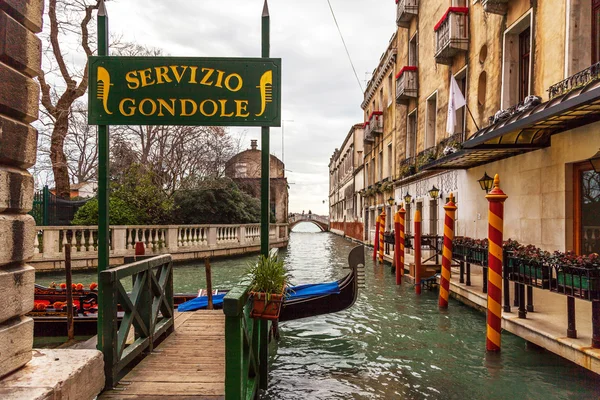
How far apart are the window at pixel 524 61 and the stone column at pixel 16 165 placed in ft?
30.7

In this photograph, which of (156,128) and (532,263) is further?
(156,128)

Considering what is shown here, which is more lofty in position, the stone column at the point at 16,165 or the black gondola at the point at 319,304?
the stone column at the point at 16,165

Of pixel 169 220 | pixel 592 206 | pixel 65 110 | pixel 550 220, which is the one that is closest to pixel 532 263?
pixel 592 206

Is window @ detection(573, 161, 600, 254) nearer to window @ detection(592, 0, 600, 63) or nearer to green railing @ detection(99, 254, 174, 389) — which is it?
window @ detection(592, 0, 600, 63)

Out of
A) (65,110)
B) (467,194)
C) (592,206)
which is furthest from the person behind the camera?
(65,110)

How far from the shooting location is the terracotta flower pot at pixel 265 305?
10.6 ft

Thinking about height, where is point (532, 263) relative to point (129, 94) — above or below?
below

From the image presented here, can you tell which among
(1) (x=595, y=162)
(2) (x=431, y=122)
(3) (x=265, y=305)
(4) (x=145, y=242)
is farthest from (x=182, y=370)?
(2) (x=431, y=122)

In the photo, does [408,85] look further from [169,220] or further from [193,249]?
[169,220]

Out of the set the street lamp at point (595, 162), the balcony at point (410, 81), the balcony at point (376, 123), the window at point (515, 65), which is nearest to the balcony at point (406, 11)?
the balcony at point (410, 81)

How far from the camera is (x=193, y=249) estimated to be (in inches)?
643

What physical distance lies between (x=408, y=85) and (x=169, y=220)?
11.1m

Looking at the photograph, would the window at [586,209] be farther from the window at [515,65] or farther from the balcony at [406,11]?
the balcony at [406,11]

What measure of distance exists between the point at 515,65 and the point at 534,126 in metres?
3.46
